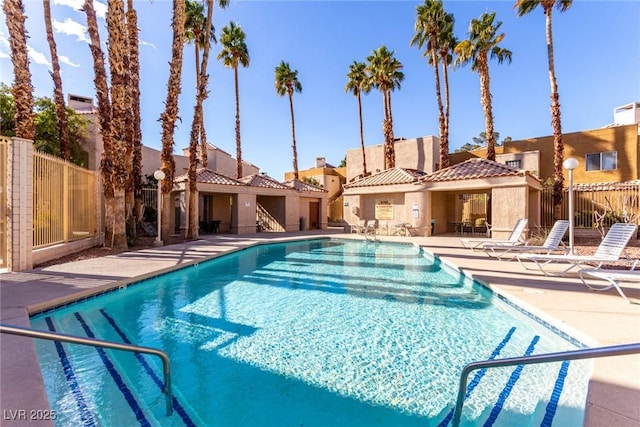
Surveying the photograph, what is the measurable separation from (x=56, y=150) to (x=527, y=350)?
23.8m

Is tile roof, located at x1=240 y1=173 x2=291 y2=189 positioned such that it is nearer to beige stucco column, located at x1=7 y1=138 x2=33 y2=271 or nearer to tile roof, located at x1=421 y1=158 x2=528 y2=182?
tile roof, located at x1=421 y1=158 x2=528 y2=182

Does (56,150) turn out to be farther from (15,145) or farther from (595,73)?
(595,73)

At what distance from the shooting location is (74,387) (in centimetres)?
346

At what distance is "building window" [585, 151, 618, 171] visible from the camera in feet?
70.5

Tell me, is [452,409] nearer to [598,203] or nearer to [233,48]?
[598,203]

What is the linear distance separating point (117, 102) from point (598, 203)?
25.6 meters

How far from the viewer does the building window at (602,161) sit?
70.5ft

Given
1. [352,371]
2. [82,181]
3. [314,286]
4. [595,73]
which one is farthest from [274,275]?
[595,73]

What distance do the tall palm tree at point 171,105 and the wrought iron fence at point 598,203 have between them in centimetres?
2199

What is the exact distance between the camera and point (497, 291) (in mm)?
6582

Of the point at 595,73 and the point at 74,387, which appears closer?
the point at 74,387

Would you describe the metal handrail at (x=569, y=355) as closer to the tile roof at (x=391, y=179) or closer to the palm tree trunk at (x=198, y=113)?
the palm tree trunk at (x=198, y=113)

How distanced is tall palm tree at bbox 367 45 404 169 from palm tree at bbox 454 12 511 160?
6.78 meters

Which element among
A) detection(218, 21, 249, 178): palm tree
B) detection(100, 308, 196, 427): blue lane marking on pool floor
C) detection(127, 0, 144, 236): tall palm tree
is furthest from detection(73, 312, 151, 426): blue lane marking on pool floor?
detection(218, 21, 249, 178): palm tree
